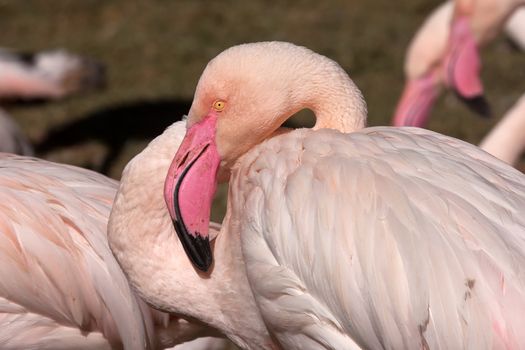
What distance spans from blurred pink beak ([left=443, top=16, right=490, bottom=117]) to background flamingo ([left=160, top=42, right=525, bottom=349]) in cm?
252

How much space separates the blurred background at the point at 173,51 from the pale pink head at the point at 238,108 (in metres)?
3.85

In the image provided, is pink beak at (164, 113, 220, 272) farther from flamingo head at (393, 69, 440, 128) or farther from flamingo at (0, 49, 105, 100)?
flamingo at (0, 49, 105, 100)

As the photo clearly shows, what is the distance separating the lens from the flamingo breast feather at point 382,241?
2.73m

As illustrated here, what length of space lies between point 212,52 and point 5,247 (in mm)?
5780

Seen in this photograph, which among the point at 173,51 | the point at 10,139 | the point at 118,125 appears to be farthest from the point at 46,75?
the point at 10,139

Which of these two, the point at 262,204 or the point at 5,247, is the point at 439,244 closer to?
the point at 262,204

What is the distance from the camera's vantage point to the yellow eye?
3.14 m

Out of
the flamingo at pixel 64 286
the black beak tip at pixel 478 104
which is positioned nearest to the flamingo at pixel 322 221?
the flamingo at pixel 64 286

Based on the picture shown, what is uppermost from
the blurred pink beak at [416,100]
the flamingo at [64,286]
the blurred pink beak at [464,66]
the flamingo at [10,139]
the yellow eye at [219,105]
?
the yellow eye at [219,105]

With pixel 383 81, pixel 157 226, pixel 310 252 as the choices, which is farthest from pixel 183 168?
pixel 383 81

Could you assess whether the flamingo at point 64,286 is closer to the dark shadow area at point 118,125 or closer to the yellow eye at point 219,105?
the yellow eye at point 219,105

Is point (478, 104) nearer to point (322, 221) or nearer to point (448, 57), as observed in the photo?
point (448, 57)

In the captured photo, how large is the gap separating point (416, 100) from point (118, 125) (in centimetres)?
285

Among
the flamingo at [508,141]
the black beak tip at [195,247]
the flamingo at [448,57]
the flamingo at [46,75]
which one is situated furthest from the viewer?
the flamingo at [46,75]
